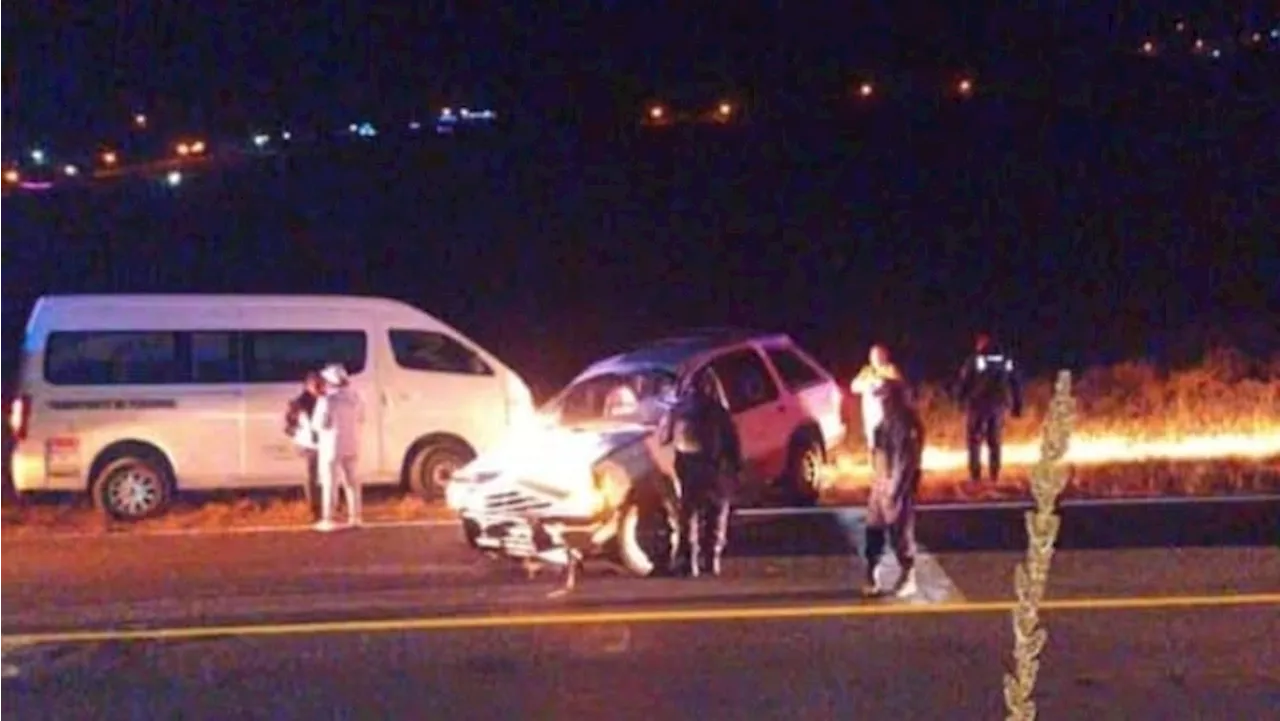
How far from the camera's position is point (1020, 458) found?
25.1 metres

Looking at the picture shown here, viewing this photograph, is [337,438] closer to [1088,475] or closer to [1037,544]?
[1088,475]

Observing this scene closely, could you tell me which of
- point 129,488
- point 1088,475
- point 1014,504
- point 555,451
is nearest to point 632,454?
point 555,451

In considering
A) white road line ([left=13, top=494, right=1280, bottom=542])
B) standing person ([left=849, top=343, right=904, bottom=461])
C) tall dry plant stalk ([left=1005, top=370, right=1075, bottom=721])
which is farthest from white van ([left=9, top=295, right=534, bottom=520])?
tall dry plant stalk ([left=1005, top=370, right=1075, bottom=721])

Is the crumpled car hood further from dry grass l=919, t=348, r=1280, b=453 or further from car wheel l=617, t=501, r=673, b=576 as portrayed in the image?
dry grass l=919, t=348, r=1280, b=453

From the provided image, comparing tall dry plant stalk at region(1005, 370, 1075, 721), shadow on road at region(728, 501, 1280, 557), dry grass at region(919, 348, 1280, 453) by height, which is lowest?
shadow on road at region(728, 501, 1280, 557)

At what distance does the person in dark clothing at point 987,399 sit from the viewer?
850 inches

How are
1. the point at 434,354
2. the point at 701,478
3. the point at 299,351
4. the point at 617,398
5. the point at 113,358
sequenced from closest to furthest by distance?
the point at 701,478
the point at 617,398
the point at 113,358
the point at 299,351
the point at 434,354

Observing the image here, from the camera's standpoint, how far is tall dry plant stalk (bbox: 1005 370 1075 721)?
207 centimetres

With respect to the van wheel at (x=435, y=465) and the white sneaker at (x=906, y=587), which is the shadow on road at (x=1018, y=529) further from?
the van wheel at (x=435, y=465)

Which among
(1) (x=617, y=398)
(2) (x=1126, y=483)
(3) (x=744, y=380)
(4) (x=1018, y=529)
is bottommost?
(4) (x=1018, y=529)

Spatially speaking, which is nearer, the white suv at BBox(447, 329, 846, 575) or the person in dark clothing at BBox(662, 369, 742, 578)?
the person in dark clothing at BBox(662, 369, 742, 578)

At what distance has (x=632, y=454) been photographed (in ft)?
57.0

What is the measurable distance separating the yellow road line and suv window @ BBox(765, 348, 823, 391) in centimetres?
661

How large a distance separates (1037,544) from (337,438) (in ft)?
59.8
